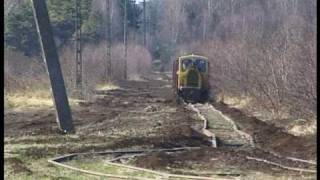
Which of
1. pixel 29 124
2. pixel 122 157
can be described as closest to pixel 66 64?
pixel 29 124

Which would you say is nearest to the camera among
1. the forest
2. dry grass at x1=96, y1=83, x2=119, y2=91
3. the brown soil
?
the brown soil

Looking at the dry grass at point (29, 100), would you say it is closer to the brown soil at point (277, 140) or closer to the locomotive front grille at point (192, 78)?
the locomotive front grille at point (192, 78)

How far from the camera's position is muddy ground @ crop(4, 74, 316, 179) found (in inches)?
474

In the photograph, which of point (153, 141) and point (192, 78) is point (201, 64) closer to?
point (192, 78)

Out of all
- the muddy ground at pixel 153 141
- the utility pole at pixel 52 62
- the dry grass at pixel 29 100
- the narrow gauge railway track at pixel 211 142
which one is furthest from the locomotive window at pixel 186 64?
the utility pole at pixel 52 62

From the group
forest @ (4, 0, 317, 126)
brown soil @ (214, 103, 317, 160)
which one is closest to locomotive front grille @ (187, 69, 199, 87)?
forest @ (4, 0, 317, 126)

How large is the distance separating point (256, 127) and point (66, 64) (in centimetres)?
1956

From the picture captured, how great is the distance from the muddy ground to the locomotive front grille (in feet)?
18.9

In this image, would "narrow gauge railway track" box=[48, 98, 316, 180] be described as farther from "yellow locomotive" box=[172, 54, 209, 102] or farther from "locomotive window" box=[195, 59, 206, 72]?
"locomotive window" box=[195, 59, 206, 72]

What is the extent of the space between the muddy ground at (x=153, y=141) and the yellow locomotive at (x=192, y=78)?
5.85m

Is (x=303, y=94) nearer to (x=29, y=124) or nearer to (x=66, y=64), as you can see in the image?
(x=29, y=124)

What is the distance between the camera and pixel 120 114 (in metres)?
24.4

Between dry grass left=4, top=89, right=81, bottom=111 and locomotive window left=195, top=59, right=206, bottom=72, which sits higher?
locomotive window left=195, top=59, right=206, bottom=72

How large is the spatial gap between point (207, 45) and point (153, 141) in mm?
19532
